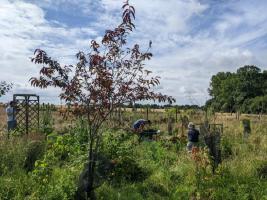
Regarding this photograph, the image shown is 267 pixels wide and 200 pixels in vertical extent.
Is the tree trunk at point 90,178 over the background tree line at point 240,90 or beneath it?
beneath

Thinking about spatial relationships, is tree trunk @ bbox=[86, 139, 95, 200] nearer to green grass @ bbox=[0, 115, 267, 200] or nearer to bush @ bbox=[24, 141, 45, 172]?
green grass @ bbox=[0, 115, 267, 200]

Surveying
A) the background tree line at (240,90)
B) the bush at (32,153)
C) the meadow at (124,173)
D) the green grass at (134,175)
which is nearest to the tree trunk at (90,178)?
the meadow at (124,173)

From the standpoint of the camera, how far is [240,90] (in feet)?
197

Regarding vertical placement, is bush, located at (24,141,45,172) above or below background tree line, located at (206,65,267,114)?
below

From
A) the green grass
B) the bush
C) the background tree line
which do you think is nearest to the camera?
the green grass

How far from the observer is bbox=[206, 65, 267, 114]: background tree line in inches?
2279

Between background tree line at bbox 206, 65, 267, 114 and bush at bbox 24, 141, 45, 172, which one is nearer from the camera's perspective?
bush at bbox 24, 141, 45, 172

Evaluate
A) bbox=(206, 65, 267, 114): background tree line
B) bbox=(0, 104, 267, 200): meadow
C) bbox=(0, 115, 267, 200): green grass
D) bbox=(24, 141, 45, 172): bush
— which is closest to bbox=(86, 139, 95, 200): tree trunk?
bbox=(0, 104, 267, 200): meadow

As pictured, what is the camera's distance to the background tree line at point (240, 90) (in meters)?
57.9

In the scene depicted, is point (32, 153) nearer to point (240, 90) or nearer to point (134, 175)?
point (134, 175)

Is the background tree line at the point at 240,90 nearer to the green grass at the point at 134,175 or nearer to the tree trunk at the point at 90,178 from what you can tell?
the green grass at the point at 134,175

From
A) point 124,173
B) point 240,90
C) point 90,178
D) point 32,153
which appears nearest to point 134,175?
point 124,173

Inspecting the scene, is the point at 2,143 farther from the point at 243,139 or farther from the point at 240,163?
the point at 243,139

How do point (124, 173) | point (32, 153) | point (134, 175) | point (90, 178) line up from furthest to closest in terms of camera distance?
point (32, 153) → point (134, 175) → point (124, 173) → point (90, 178)
